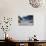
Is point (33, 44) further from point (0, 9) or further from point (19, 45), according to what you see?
point (0, 9)

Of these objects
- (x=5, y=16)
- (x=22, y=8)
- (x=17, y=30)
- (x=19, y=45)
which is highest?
(x=22, y=8)

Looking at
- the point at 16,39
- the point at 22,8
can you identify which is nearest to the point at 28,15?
the point at 22,8

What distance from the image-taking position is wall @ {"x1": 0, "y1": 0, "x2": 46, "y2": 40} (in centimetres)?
370

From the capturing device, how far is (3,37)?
3.66 metres

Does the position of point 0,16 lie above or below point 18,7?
below

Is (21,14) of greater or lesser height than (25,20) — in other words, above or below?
above

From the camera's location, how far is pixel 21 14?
373 centimetres

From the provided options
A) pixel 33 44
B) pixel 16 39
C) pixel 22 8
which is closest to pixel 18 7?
pixel 22 8

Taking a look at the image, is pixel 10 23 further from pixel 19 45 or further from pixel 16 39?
pixel 19 45

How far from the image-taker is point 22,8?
→ 373cm

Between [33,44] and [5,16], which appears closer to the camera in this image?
[33,44]

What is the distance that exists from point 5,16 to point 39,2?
1093 mm

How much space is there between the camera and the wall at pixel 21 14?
12.1 feet

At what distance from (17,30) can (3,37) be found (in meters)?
0.45
